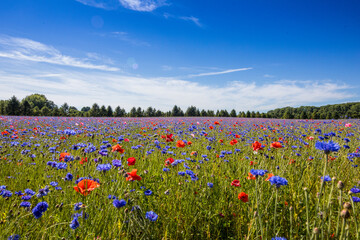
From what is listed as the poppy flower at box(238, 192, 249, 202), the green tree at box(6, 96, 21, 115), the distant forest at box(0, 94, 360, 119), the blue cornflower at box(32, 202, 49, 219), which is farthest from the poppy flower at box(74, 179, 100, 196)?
the green tree at box(6, 96, 21, 115)

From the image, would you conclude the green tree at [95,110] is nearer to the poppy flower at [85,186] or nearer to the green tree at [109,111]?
the green tree at [109,111]

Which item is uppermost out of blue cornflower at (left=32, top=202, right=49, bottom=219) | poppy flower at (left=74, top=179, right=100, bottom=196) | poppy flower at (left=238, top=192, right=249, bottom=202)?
poppy flower at (left=74, top=179, right=100, bottom=196)

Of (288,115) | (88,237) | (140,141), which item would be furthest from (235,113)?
(88,237)

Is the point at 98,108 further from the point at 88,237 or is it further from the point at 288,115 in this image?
the point at 88,237

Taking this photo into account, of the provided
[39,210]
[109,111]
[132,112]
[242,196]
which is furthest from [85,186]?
[132,112]

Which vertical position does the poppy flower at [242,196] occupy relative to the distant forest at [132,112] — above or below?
below

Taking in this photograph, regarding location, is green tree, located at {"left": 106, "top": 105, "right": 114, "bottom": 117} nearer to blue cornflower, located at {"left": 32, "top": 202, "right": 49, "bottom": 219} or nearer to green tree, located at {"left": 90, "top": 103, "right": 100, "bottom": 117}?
green tree, located at {"left": 90, "top": 103, "right": 100, "bottom": 117}

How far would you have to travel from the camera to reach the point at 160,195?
221 cm

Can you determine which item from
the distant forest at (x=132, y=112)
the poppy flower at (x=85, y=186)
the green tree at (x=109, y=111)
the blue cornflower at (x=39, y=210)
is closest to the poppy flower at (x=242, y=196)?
the poppy flower at (x=85, y=186)

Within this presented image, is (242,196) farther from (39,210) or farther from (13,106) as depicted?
(13,106)

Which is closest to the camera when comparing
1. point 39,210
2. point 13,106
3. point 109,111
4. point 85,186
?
point 39,210

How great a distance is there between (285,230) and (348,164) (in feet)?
8.54

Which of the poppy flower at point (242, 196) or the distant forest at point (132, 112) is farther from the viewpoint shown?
the distant forest at point (132, 112)

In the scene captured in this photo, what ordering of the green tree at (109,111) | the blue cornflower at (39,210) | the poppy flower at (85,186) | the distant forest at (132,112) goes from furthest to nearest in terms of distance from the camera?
the green tree at (109,111), the distant forest at (132,112), the poppy flower at (85,186), the blue cornflower at (39,210)
